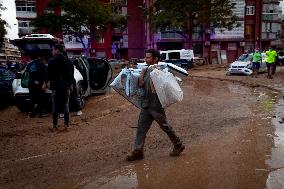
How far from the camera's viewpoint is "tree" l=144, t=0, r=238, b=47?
39969 mm

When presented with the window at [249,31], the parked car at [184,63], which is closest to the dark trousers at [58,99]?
the parked car at [184,63]

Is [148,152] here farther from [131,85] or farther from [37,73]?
[37,73]

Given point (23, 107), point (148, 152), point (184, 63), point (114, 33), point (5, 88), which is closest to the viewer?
point (148, 152)

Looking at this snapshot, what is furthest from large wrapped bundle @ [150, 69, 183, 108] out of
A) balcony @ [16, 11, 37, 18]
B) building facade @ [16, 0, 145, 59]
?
balcony @ [16, 11, 37, 18]

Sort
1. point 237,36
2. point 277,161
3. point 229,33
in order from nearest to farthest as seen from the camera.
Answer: point 277,161
point 229,33
point 237,36

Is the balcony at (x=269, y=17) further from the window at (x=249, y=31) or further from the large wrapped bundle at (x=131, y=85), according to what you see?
the large wrapped bundle at (x=131, y=85)

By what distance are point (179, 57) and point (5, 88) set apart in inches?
979

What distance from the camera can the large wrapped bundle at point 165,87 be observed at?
18.1ft

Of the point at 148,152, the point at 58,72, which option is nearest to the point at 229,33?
the point at 58,72

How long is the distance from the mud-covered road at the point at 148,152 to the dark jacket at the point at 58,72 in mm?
970

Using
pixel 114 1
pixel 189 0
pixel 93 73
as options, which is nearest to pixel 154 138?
pixel 93 73

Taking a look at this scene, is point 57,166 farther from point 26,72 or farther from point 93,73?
point 93,73

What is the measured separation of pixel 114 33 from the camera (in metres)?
59.1

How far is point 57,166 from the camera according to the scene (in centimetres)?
565
